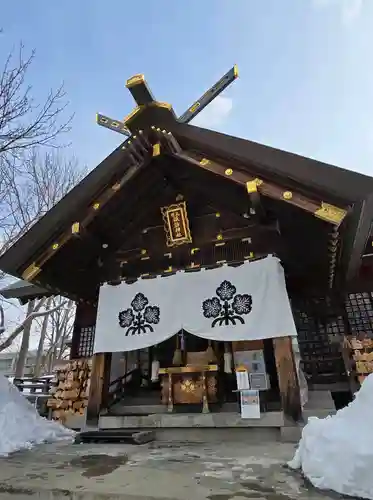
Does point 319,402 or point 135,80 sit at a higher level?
point 135,80

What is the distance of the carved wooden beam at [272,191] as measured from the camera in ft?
15.1

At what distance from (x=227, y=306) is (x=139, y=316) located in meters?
1.79

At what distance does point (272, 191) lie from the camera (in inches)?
206

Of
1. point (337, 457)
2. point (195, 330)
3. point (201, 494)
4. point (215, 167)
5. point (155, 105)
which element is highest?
point (155, 105)

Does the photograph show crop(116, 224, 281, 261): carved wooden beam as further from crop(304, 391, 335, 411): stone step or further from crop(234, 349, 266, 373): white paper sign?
crop(304, 391, 335, 411): stone step

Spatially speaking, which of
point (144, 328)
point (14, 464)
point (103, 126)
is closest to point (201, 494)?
point (14, 464)

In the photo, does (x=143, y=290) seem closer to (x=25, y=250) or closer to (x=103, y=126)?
(x=25, y=250)

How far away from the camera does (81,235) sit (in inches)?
249

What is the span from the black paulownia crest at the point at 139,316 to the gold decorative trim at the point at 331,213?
3.43 m

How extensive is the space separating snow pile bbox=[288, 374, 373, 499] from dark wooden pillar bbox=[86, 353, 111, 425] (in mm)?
3994

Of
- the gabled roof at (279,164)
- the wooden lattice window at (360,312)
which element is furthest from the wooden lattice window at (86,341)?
the wooden lattice window at (360,312)

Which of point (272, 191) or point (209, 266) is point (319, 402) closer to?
point (209, 266)

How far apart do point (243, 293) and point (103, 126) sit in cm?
455

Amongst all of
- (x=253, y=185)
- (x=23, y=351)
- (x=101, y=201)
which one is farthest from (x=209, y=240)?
(x=23, y=351)
